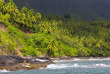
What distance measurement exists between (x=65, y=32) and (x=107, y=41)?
145 feet

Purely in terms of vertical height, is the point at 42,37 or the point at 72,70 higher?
the point at 42,37

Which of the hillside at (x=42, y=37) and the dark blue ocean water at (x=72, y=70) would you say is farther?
the hillside at (x=42, y=37)

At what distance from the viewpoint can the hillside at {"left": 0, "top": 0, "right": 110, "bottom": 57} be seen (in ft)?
309

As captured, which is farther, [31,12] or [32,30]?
[31,12]

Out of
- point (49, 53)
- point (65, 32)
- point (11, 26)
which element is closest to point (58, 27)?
point (65, 32)

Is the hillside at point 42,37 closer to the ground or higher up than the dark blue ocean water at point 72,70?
higher up

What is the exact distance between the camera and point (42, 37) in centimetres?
11288

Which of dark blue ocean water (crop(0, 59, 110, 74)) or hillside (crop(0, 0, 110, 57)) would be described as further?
hillside (crop(0, 0, 110, 57))

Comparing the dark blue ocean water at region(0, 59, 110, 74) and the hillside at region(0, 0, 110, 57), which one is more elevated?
the hillside at region(0, 0, 110, 57)

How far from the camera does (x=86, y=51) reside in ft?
463

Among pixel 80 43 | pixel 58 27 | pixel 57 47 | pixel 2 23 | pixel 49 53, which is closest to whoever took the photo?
pixel 2 23

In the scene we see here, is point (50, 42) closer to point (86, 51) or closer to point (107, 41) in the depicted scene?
point (86, 51)

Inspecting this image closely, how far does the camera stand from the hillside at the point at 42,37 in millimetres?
94250

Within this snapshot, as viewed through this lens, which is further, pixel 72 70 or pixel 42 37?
pixel 42 37
